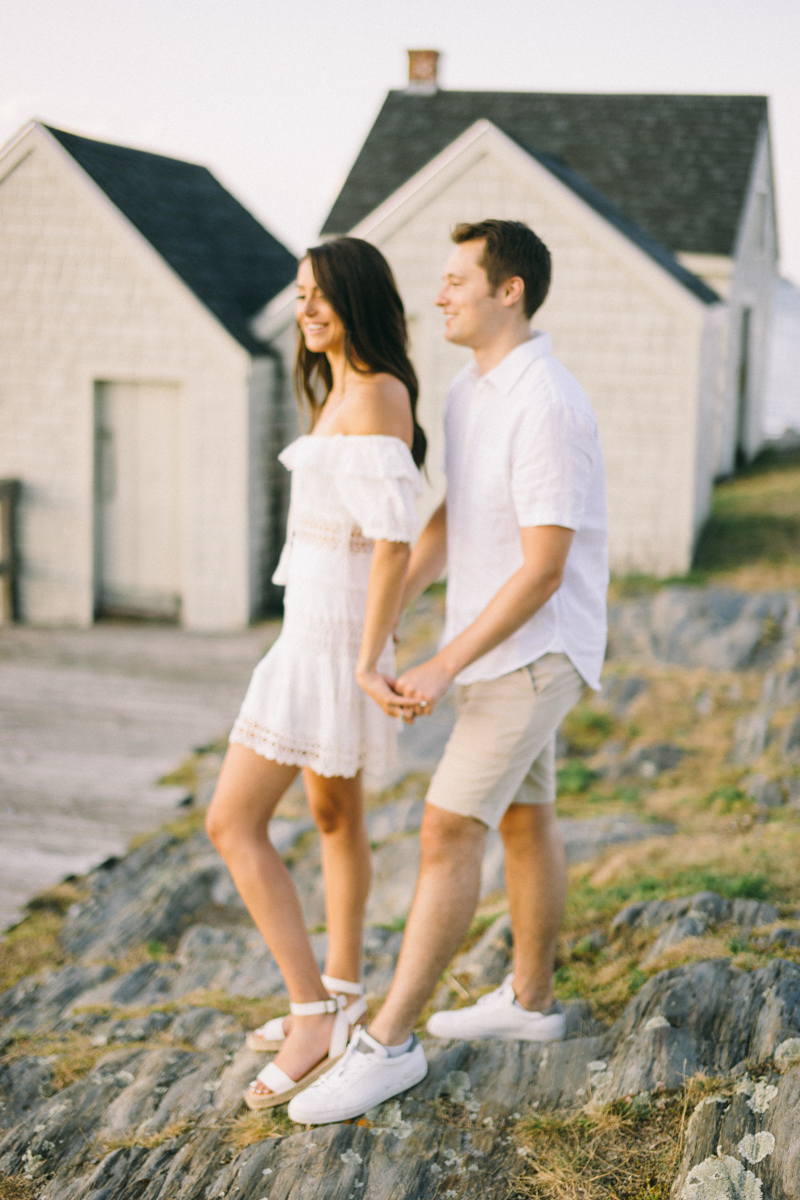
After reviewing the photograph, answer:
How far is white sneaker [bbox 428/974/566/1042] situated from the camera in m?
3.48

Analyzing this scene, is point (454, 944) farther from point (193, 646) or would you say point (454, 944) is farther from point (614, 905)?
point (193, 646)

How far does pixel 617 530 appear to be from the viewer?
1243 centimetres

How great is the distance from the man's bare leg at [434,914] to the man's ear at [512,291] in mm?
1347

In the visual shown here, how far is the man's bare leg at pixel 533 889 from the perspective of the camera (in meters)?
3.37

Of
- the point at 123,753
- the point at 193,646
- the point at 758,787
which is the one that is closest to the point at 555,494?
the point at 758,787

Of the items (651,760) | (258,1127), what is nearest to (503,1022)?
(258,1127)

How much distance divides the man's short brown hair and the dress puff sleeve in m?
0.51

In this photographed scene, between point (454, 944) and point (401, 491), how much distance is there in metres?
1.19

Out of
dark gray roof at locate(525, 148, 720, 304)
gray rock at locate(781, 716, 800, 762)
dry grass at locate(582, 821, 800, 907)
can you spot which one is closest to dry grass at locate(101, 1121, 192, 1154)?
dry grass at locate(582, 821, 800, 907)

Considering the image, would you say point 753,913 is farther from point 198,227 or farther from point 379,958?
point 198,227

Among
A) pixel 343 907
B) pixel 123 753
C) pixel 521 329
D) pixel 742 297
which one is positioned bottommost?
pixel 123 753

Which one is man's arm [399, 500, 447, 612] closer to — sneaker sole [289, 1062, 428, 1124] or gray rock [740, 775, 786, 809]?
sneaker sole [289, 1062, 428, 1124]

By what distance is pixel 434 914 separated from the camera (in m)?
3.05

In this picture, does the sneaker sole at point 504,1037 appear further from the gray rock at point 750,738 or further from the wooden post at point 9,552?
the wooden post at point 9,552
